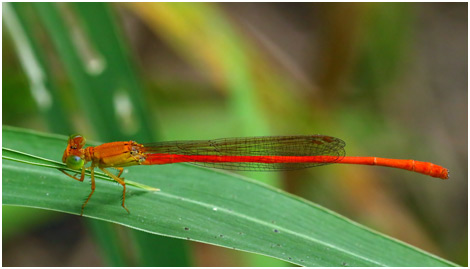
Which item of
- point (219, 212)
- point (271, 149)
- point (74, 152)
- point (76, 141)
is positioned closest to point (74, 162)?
point (74, 152)

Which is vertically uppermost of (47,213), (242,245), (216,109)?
(216,109)

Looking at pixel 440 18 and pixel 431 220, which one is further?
pixel 440 18

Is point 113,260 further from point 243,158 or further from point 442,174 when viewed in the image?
point 442,174

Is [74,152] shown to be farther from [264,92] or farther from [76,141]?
[264,92]

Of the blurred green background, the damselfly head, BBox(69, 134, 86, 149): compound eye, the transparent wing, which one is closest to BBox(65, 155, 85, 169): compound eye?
the damselfly head

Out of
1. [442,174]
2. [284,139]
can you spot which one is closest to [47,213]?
[284,139]

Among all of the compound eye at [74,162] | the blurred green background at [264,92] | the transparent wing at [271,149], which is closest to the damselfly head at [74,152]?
the compound eye at [74,162]
